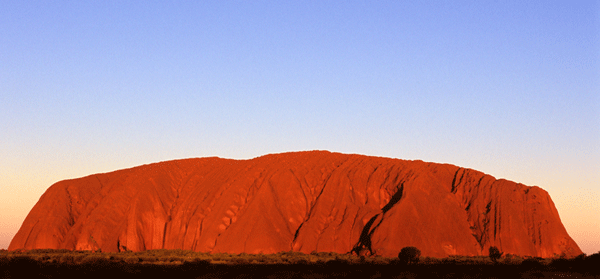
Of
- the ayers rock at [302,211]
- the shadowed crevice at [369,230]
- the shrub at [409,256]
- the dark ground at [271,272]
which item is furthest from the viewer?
the ayers rock at [302,211]

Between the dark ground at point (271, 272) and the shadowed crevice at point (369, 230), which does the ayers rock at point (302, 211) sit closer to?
the shadowed crevice at point (369, 230)

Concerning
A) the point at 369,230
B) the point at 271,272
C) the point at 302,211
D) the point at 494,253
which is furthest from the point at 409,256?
the point at 302,211

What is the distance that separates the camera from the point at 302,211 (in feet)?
282

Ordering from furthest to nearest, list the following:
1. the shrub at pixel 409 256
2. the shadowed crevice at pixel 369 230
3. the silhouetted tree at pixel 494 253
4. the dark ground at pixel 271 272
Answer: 1. the shadowed crevice at pixel 369 230
2. the silhouetted tree at pixel 494 253
3. the shrub at pixel 409 256
4. the dark ground at pixel 271 272

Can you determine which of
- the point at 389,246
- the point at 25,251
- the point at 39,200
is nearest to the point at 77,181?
the point at 39,200

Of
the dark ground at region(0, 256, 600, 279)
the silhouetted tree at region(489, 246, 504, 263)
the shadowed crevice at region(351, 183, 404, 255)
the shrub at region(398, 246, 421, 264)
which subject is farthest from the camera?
the shadowed crevice at region(351, 183, 404, 255)

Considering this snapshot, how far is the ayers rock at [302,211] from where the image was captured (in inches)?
3073

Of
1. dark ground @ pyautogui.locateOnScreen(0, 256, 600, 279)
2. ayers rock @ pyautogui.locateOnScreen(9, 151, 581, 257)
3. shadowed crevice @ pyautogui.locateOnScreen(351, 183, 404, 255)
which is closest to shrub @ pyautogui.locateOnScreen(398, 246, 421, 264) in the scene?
ayers rock @ pyautogui.locateOnScreen(9, 151, 581, 257)

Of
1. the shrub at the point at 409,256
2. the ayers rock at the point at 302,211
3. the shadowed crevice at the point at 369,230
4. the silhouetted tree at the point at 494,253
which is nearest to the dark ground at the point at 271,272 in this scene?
the shrub at the point at 409,256

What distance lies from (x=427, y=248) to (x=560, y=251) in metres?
19.7

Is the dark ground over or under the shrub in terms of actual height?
over

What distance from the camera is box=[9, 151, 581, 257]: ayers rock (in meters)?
78.1

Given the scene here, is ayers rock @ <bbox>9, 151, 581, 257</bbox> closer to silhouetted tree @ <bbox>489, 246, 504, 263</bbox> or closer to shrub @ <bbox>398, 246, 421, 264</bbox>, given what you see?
silhouetted tree @ <bbox>489, 246, 504, 263</bbox>

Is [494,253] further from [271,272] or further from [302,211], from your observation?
→ [271,272]
